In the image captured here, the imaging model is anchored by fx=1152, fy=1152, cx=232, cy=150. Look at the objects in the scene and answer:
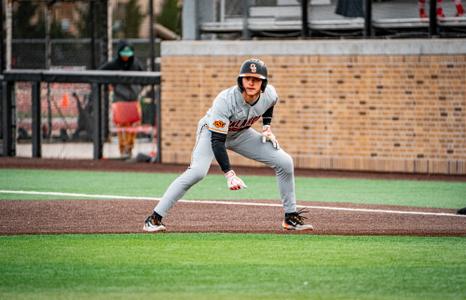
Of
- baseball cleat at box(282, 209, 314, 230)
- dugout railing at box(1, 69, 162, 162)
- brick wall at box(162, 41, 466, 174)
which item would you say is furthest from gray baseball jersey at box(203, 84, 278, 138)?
dugout railing at box(1, 69, 162, 162)

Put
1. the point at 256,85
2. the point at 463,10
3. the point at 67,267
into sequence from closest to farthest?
the point at 67,267, the point at 256,85, the point at 463,10

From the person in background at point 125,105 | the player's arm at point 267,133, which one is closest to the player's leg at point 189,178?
the player's arm at point 267,133

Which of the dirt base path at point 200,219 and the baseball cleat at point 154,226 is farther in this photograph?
the dirt base path at point 200,219

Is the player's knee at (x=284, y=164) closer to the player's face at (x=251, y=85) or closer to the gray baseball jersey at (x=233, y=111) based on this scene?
the gray baseball jersey at (x=233, y=111)

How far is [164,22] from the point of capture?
3809cm

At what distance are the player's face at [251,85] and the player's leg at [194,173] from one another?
0.65m

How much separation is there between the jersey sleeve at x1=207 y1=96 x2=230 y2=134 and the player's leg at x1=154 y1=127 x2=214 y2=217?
1.07 feet

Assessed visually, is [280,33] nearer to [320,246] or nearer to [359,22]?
[359,22]

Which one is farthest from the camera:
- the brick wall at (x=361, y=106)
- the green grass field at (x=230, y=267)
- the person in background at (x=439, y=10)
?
the person in background at (x=439, y=10)

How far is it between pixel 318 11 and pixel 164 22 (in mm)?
16979

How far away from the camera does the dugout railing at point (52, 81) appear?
75.9ft

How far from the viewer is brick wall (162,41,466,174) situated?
65.8 feet

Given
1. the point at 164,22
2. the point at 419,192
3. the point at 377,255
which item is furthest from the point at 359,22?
the point at 164,22

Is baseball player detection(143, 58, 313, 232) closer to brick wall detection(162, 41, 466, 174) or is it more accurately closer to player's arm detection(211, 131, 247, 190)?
player's arm detection(211, 131, 247, 190)
